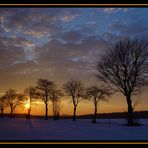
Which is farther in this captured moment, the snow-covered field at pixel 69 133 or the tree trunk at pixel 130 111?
the tree trunk at pixel 130 111

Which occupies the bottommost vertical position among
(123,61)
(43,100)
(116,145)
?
(116,145)

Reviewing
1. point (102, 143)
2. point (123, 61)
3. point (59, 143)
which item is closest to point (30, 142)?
point (59, 143)

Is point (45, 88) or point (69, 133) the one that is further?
point (45, 88)

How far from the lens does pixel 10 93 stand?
5684cm

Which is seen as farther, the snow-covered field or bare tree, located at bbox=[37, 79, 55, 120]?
bare tree, located at bbox=[37, 79, 55, 120]

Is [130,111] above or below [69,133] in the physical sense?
above

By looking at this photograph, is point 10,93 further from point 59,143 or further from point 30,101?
point 59,143

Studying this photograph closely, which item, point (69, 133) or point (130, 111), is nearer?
point (69, 133)

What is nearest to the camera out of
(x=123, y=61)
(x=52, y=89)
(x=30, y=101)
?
(x=123, y=61)

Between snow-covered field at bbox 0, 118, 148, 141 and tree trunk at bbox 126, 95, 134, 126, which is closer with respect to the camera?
snow-covered field at bbox 0, 118, 148, 141

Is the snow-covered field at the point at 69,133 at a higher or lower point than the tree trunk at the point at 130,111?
lower

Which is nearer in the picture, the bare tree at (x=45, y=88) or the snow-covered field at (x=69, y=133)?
the snow-covered field at (x=69, y=133)

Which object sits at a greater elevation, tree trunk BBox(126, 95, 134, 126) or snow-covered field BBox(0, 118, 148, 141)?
tree trunk BBox(126, 95, 134, 126)

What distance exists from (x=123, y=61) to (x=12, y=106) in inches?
1631
